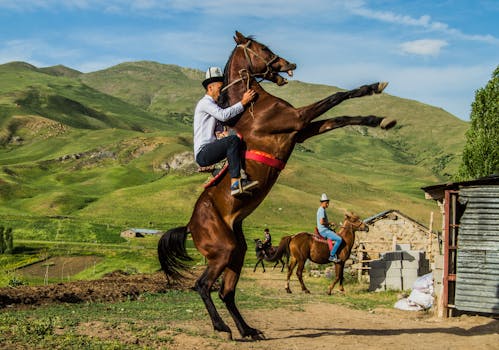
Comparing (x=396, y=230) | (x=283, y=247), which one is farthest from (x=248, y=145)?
(x=396, y=230)

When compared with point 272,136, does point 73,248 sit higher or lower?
lower

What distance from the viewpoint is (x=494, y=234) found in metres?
16.0

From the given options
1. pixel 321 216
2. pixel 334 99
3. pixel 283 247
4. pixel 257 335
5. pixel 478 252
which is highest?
pixel 334 99

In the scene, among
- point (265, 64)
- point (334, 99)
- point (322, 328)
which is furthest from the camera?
point (322, 328)

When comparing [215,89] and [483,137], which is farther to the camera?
[483,137]

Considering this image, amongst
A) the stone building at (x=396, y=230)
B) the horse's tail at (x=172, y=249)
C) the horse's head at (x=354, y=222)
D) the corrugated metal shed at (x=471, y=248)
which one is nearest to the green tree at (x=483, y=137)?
the stone building at (x=396, y=230)

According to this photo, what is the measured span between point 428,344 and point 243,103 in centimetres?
536

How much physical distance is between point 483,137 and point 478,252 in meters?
33.6

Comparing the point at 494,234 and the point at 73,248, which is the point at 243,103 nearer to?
the point at 494,234

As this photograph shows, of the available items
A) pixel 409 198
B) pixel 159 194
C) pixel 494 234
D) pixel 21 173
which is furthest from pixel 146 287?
pixel 409 198

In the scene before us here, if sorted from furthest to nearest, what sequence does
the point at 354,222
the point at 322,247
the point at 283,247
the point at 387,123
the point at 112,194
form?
1. the point at 112,194
2. the point at 283,247
3. the point at 322,247
4. the point at 354,222
5. the point at 387,123

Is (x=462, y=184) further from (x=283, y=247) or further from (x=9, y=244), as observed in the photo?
(x=9, y=244)

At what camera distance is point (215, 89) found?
9.89 m

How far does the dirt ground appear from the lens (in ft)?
31.7
